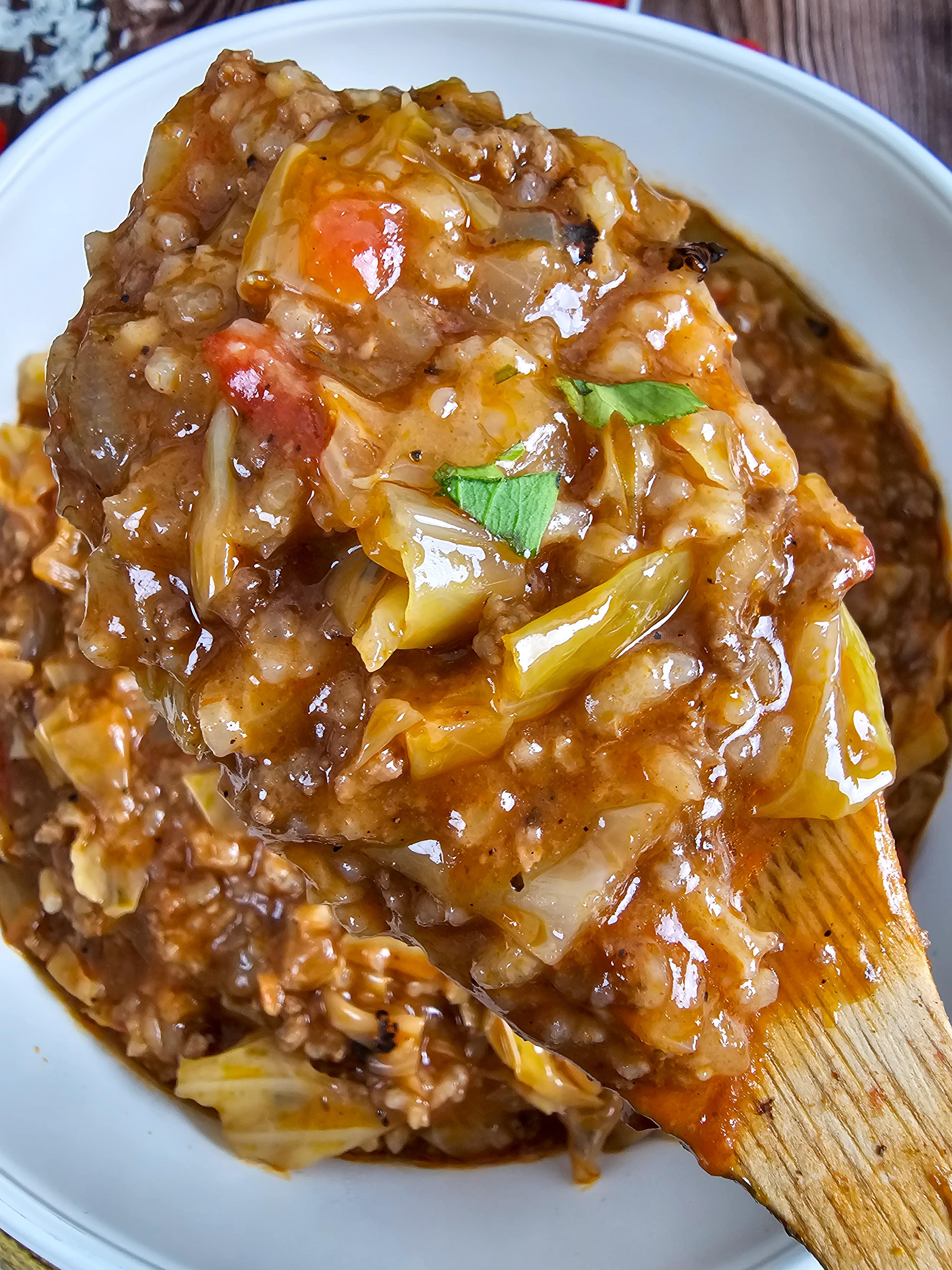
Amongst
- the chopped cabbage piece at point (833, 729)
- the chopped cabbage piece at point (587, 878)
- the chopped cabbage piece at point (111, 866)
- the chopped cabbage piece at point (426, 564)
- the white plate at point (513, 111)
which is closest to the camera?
the chopped cabbage piece at point (426, 564)

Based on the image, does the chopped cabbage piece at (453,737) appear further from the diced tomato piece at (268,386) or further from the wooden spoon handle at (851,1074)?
the wooden spoon handle at (851,1074)

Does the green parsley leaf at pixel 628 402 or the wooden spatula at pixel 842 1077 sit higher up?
the green parsley leaf at pixel 628 402

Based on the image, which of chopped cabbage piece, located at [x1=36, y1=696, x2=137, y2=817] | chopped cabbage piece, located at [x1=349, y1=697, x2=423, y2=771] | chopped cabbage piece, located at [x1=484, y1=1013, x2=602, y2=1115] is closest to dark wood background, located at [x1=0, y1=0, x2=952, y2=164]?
chopped cabbage piece, located at [x1=36, y1=696, x2=137, y2=817]

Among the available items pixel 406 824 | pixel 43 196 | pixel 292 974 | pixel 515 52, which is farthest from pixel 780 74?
pixel 292 974

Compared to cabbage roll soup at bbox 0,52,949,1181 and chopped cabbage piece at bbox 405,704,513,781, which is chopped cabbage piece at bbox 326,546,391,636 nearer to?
cabbage roll soup at bbox 0,52,949,1181

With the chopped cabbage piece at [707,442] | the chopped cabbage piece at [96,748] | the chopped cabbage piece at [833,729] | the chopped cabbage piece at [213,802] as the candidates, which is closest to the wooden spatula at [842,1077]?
the chopped cabbage piece at [833,729]

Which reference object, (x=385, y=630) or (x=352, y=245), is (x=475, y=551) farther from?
(x=352, y=245)
